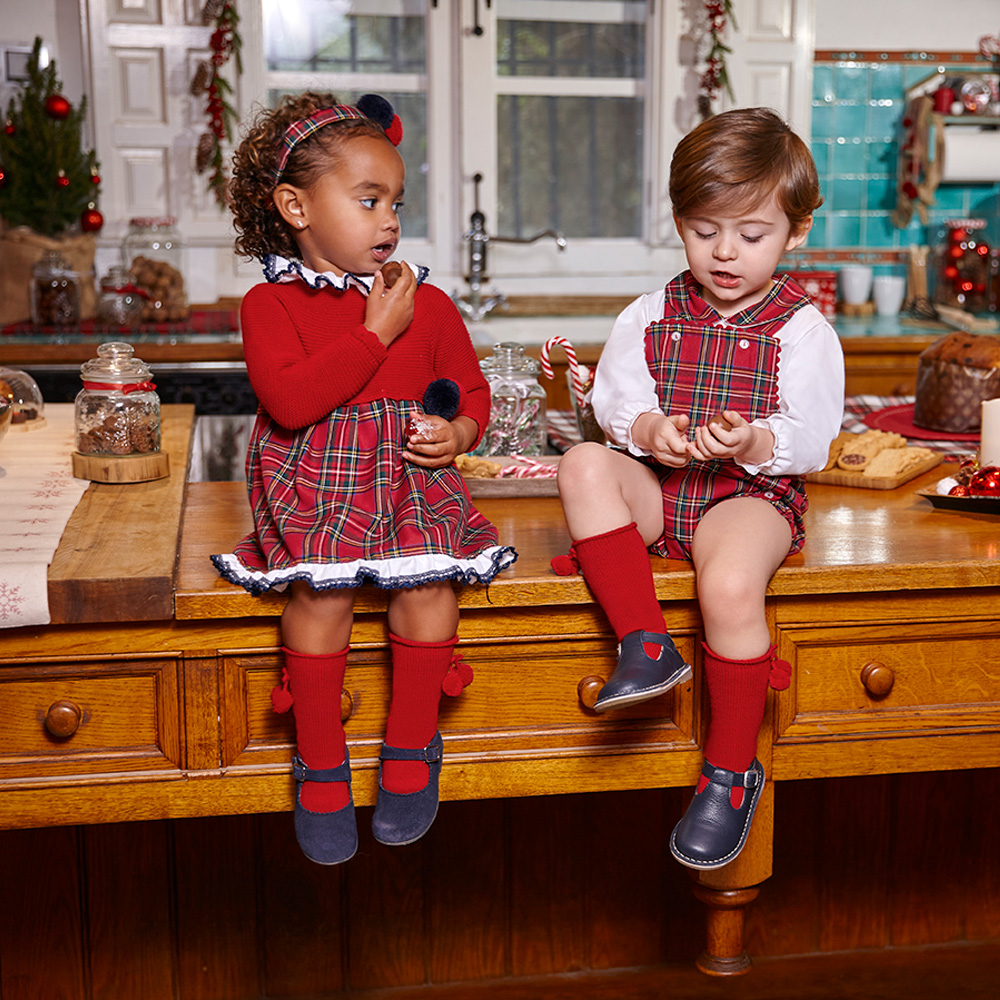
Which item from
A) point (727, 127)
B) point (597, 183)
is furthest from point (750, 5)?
point (727, 127)

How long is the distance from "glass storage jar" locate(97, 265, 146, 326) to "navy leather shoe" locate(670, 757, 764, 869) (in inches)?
97.9

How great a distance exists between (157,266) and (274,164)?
232 centimetres

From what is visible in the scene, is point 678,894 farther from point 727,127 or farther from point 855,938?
point 727,127

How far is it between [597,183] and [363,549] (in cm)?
306

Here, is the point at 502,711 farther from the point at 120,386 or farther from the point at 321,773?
the point at 120,386

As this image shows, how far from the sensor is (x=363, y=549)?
1.11 metres

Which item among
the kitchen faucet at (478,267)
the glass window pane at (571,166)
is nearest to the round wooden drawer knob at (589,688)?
the kitchen faucet at (478,267)

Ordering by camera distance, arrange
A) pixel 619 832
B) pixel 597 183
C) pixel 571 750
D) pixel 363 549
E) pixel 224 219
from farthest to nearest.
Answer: pixel 597 183
pixel 224 219
pixel 619 832
pixel 571 750
pixel 363 549

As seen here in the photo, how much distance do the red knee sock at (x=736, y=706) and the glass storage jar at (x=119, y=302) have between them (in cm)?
247

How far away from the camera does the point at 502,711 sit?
3.96ft

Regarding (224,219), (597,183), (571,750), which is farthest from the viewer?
(597,183)

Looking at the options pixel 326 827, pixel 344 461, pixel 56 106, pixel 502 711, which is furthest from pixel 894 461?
pixel 56 106

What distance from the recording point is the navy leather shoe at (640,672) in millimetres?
1073

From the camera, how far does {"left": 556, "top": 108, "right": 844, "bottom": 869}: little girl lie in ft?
3.70
